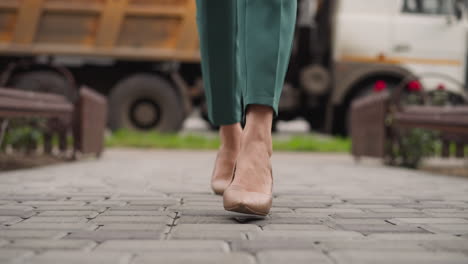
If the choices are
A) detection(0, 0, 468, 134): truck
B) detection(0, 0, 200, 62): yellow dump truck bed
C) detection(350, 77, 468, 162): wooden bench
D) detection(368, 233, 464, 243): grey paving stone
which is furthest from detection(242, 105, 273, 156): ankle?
detection(0, 0, 200, 62): yellow dump truck bed

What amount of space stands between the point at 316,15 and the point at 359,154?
3.97 meters

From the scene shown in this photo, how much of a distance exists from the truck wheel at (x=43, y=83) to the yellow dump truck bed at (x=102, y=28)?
371 mm

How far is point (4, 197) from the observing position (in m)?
2.22

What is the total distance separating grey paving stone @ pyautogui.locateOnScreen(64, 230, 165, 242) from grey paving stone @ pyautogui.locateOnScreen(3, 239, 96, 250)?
51mm

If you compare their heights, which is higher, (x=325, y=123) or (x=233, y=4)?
(x=233, y=4)

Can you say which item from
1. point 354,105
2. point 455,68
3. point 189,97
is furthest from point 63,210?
point 455,68

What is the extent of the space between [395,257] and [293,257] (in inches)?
9.4

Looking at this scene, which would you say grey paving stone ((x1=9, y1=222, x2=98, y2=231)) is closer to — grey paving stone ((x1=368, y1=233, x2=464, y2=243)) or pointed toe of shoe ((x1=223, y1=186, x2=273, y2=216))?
pointed toe of shoe ((x1=223, y1=186, x2=273, y2=216))

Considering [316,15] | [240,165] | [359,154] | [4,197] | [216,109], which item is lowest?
[359,154]

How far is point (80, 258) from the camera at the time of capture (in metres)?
1.17

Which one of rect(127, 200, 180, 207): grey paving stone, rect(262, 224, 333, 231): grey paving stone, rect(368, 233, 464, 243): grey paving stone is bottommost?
rect(127, 200, 180, 207): grey paving stone

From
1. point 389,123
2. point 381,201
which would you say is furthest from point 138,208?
point 389,123

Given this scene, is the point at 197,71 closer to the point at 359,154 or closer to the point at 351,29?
the point at 351,29

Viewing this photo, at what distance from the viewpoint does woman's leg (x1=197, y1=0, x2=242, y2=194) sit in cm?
214
